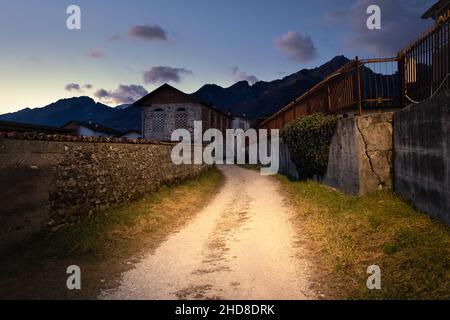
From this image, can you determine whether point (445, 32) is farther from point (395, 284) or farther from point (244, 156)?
point (244, 156)

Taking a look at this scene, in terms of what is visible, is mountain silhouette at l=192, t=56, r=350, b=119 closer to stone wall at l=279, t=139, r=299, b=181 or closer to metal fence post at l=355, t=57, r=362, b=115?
stone wall at l=279, t=139, r=299, b=181

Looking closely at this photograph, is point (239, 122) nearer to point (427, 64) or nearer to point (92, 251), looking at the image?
point (427, 64)

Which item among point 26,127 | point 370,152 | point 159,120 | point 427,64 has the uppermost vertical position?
point 159,120

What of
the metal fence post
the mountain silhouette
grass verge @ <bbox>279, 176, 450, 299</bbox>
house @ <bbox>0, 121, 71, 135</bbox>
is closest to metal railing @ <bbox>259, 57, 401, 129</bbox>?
the metal fence post

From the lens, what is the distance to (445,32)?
22.9 feet

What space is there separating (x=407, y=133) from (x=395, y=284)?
469 cm

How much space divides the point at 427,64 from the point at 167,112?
28.7 meters

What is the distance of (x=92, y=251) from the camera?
24.0ft

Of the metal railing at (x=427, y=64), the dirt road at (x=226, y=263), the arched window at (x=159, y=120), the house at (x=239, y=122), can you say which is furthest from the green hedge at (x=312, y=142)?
the house at (x=239, y=122)

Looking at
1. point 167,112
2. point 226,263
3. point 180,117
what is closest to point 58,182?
point 226,263

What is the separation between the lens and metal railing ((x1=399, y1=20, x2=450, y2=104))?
705 cm

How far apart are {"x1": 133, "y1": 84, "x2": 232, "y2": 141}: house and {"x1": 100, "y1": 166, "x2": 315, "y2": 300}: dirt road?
2404 cm
